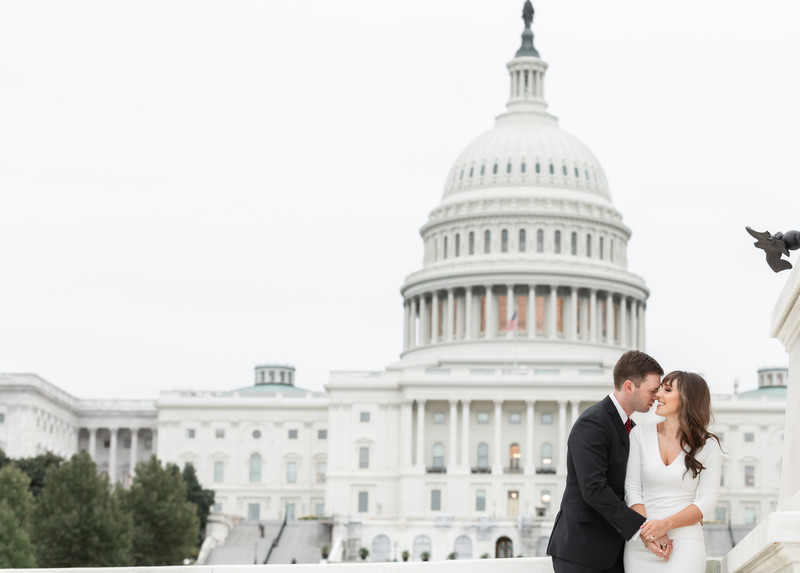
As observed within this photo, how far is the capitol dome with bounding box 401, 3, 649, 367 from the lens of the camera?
14125cm

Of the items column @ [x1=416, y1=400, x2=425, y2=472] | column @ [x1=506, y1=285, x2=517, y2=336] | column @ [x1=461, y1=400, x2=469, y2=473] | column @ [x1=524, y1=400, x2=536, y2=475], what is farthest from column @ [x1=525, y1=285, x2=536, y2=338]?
column @ [x1=416, y1=400, x2=425, y2=472]

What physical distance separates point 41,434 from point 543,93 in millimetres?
55089

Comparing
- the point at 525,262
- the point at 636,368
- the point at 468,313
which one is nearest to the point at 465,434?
the point at 468,313

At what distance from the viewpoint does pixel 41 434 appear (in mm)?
145875

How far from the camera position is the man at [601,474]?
1328cm

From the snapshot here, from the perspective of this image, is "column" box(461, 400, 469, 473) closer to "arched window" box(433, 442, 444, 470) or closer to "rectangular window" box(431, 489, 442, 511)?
"arched window" box(433, 442, 444, 470)

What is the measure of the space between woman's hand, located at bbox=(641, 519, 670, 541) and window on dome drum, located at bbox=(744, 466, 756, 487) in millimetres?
125122

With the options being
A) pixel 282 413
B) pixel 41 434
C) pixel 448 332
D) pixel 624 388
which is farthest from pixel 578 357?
pixel 624 388

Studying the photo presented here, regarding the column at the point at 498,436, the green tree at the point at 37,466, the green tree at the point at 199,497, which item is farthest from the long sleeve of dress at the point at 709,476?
the column at the point at 498,436

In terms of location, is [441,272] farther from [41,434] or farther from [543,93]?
[41,434]

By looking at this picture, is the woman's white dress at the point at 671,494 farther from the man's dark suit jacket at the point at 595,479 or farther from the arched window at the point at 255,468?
the arched window at the point at 255,468

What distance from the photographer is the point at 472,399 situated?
130500 millimetres

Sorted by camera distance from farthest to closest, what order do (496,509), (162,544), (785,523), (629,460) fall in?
(496,509), (162,544), (629,460), (785,523)

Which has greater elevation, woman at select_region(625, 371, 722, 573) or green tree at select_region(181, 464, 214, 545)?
green tree at select_region(181, 464, 214, 545)
